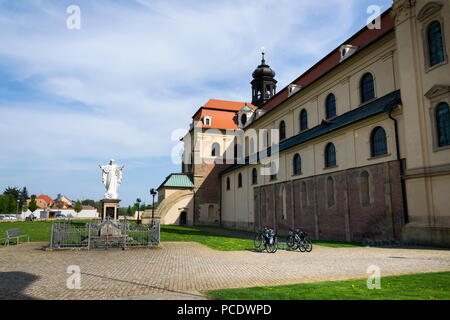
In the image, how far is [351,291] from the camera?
22.3ft

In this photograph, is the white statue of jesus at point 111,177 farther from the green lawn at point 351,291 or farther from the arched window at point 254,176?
the green lawn at point 351,291

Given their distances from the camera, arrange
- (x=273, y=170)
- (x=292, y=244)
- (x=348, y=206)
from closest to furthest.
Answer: (x=292, y=244)
(x=348, y=206)
(x=273, y=170)

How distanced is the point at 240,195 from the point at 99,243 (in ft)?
81.2

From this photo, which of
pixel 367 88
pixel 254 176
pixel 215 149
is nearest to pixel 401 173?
pixel 367 88

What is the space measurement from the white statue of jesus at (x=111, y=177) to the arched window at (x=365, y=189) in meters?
16.2

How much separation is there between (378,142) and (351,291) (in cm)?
1512

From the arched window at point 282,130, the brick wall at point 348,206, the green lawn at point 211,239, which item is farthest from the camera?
the arched window at point 282,130

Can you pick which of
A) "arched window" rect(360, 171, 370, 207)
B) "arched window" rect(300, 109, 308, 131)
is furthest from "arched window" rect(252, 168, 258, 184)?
"arched window" rect(360, 171, 370, 207)

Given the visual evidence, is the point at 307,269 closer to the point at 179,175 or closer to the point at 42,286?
the point at 42,286

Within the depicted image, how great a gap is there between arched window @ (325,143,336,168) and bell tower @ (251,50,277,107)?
26485 mm

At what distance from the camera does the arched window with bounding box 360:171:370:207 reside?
19875 mm

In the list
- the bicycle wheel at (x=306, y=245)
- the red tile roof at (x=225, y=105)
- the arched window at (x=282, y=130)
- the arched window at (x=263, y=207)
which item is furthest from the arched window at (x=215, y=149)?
the bicycle wheel at (x=306, y=245)

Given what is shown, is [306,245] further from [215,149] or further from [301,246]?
[215,149]

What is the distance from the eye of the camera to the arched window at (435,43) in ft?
53.1
